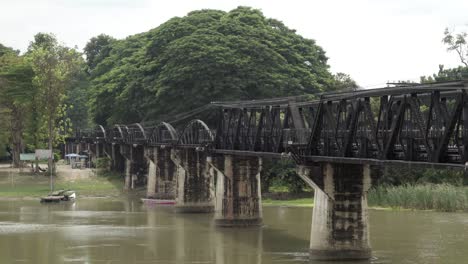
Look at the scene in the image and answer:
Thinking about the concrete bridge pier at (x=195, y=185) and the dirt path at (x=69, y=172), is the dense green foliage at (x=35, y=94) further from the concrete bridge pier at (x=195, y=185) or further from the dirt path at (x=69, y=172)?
the concrete bridge pier at (x=195, y=185)

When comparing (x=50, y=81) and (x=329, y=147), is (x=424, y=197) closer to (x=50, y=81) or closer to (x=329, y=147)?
(x=329, y=147)

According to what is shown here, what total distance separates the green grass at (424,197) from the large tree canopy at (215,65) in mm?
20271

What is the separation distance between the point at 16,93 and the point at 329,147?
72.5m

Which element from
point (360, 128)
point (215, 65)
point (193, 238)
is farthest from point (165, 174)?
point (360, 128)

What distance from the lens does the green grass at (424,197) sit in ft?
218

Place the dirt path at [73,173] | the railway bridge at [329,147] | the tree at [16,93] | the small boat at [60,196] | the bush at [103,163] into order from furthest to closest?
1. the bush at [103,163]
2. the dirt path at [73,173]
3. the tree at [16,93]
4. the small boat at [60,196]
5. the railway bridge at [329,147]

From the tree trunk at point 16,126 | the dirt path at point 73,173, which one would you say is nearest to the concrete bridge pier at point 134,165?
the dirt path at point 73,173

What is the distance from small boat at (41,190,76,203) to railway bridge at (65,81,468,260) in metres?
13.2

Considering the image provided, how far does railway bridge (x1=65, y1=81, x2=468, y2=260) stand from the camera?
32.2 meters

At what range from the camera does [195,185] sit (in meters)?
75.9

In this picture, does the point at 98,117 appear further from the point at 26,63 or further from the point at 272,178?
the point at 272,178

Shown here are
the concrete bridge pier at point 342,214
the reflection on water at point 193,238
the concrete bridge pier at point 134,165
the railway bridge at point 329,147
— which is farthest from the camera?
the concrete bridge pier at point 134,165

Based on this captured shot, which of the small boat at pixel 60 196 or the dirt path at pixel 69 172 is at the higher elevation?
the dirt path at pixel 69 172

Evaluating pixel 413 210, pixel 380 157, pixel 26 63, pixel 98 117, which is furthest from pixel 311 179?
pixel 98 117
